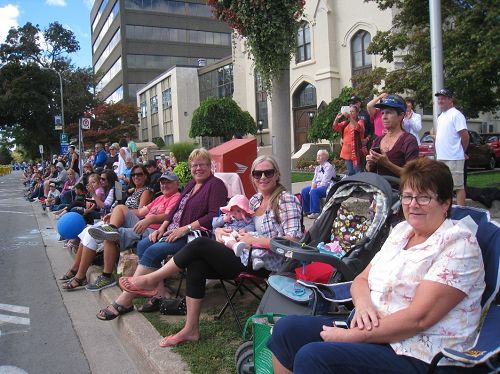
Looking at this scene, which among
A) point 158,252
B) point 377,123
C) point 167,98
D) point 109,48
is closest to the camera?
point 158,252

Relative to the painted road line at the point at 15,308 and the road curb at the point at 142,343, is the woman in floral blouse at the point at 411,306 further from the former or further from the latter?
the painted road line at the point at 15,308

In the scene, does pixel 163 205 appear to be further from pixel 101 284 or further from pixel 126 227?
pixel 101 284

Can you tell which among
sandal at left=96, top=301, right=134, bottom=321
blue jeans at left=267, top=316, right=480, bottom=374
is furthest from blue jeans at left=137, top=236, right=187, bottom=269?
blue jeans at left=267, top=316, right=480, bottom=374

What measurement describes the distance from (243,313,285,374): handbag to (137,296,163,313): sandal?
2.16m

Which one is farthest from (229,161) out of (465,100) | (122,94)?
(122,94)

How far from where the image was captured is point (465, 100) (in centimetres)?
1226

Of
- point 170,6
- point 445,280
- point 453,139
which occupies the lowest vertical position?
point 445,280

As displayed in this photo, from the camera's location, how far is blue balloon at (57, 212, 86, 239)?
694 cm

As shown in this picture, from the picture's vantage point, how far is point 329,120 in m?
24.0

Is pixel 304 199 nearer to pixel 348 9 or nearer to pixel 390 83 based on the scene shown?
pixel 390 83

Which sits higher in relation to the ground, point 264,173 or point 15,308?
point 264,173

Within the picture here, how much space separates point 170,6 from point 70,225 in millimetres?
60536

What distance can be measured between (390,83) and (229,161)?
8513 millimetres

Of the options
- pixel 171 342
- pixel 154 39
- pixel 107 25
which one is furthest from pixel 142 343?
pixel 107 25
